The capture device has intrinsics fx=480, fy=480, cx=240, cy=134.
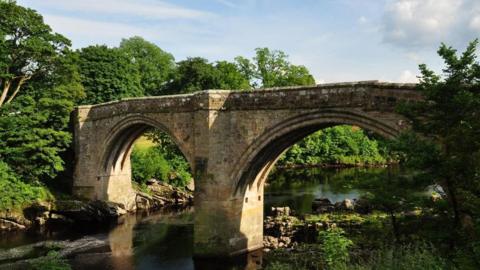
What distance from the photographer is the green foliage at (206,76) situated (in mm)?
43875

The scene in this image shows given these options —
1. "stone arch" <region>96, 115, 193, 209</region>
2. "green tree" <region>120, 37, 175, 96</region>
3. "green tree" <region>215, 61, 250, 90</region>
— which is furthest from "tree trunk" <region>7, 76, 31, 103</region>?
"green tree" <region>120, 37, 175, 96</region>

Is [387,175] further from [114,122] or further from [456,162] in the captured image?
[114,122]

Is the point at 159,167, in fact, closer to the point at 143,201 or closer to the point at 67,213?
the point at 143,201

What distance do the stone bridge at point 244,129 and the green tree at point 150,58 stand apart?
129 ft

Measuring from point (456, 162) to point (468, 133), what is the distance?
2.30 feet

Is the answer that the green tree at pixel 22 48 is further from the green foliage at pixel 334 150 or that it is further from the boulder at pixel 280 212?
the green foliage at pixel 334 150

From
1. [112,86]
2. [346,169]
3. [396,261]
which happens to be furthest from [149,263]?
[346,169]

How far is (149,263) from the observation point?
65.4 feet

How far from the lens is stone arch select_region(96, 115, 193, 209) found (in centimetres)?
2803

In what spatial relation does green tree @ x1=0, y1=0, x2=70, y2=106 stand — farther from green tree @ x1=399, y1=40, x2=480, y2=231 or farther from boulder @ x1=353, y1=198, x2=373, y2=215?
green tree @ x1=399, y1=40, x2=480, y2=231

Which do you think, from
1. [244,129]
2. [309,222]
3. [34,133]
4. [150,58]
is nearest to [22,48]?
→ [34,133]

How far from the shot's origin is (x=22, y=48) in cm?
2742

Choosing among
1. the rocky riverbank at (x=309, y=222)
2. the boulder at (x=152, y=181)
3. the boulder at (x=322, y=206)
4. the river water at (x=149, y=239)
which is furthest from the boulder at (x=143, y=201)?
the boulder at (x=322, y=206)

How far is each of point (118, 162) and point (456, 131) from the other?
77.5ft
